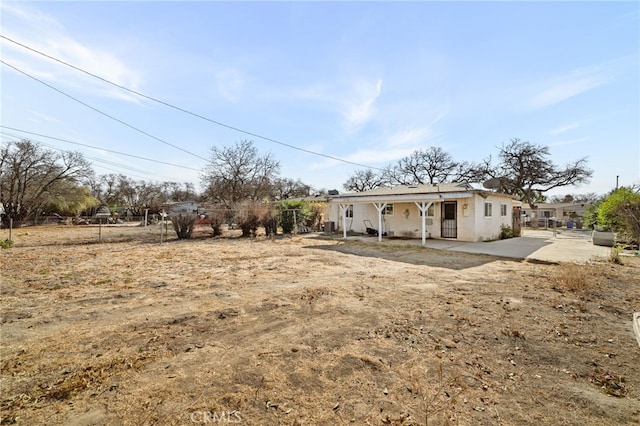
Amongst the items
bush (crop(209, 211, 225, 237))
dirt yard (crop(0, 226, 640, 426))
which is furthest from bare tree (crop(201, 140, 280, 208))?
dirt yard (crop(0, 226, 640, 426))

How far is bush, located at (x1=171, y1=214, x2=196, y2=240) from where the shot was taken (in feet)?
54.1

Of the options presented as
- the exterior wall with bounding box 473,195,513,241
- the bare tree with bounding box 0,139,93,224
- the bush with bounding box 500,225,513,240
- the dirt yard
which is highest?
the bare tree with bounding box 0,139,93,224

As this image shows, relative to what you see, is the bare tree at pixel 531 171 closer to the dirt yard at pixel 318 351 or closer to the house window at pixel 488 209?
the house window at pixel 488 209

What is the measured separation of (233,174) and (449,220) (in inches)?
928

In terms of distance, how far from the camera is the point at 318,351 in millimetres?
3170

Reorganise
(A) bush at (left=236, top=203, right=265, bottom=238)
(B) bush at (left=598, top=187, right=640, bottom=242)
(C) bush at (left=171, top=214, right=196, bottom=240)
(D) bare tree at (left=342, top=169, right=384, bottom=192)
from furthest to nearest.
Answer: (D) bare tree at (left=342, top=169, right=384, bottom=192)
(A) bush at (left=236, top=203, right=265, bottom=238)
(C) bush at (left=171, top=214, right=196, bottom=240)
(B) bush at (left=598, top=187, right=640, bottom=242)

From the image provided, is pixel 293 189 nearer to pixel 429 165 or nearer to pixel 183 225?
pixel 429 165

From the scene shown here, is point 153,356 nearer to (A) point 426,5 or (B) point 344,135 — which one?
(A) point 426,5

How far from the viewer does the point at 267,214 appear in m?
17.7

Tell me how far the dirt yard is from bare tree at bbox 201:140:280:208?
25.0 metres

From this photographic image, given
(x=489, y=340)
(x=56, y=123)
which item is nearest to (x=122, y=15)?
(x=489, y=340)

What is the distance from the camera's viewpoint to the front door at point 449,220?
48.1 ft

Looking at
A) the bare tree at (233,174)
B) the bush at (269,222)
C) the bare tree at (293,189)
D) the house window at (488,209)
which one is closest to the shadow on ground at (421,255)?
the house window at (488,209)

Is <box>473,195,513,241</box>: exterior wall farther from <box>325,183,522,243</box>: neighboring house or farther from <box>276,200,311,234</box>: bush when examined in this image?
<box>276,200,311,234</box>: bush
